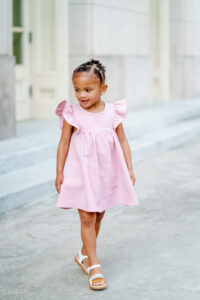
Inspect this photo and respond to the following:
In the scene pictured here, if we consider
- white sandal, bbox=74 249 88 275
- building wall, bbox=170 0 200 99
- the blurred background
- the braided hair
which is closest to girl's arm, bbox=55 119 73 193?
the braided hair

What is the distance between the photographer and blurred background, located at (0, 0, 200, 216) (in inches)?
255

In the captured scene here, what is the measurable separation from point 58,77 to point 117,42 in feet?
5.67

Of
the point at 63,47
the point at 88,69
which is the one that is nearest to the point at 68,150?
the point at 88,69

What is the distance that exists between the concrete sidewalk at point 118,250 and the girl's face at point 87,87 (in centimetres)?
111

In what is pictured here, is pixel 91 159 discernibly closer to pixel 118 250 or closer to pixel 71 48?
pixel 118 250

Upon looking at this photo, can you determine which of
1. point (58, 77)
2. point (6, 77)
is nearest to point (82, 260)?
point (6, 77)

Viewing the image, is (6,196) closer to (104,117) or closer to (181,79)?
(104,117)

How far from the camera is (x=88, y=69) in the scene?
337 cm

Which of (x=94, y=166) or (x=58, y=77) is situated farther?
(x=58, y=77)

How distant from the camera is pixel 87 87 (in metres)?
3.38

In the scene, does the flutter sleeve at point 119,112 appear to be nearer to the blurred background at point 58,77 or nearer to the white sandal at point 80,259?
the white sandal at point 80,259

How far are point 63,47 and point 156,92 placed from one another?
5.04 metres

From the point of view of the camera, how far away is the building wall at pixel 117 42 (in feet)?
31.4

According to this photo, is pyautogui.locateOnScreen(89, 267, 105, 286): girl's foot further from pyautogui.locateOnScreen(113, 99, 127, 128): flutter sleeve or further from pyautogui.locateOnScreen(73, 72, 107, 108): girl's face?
pyautogui.locateOnScreen(73, 72, 107, 108): girl's face
